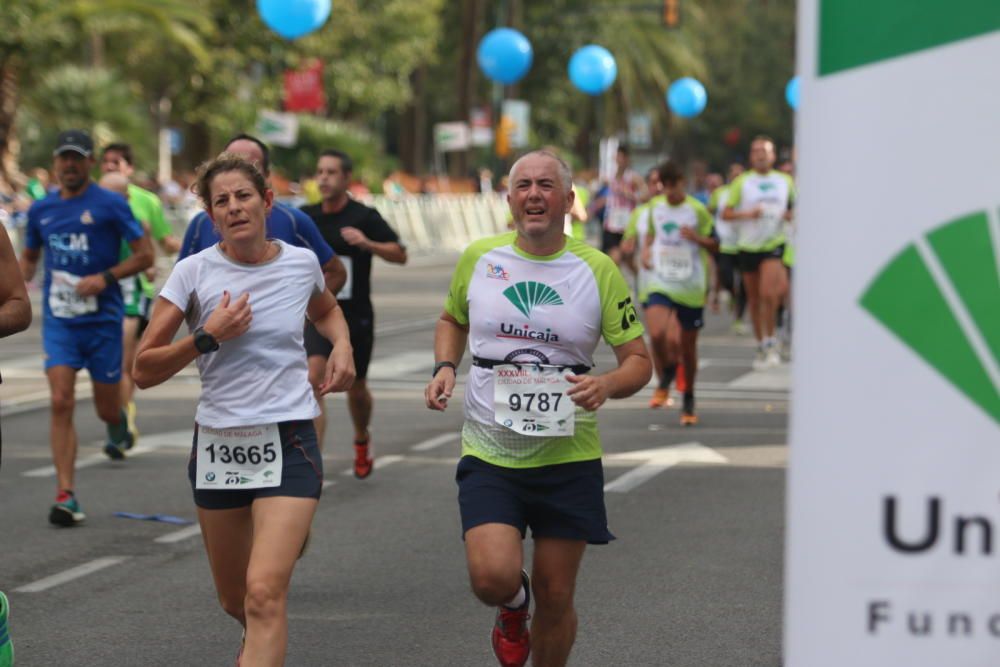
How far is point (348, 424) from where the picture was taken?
44.7ft

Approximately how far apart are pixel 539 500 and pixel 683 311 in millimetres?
8291

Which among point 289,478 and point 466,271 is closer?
point 289,478

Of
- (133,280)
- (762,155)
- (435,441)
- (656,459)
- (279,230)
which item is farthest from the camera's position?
(762,155)

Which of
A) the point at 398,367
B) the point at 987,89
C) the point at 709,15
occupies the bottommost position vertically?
the point at 398,367

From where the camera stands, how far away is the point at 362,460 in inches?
428

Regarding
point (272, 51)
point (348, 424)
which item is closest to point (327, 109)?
point (272, 51)

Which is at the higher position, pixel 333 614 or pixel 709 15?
pixel 709 15

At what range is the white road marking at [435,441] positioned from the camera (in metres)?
12.3

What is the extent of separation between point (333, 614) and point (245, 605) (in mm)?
2083

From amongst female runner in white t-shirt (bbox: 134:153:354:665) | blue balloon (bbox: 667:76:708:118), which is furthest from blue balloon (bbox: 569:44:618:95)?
female runner in white t-shirt (bbox: 134:153:354:665)

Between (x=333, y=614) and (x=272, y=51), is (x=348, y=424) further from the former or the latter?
(x=272, y=51)

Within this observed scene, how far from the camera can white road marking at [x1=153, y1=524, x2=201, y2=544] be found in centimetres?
905

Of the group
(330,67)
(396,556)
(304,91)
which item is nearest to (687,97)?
(304,91)

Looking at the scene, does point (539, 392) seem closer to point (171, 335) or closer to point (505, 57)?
point (171, 335)
